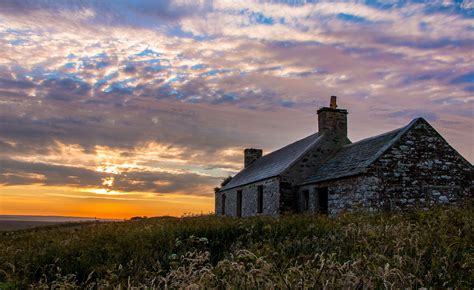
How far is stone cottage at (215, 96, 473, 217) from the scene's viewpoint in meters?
17.2

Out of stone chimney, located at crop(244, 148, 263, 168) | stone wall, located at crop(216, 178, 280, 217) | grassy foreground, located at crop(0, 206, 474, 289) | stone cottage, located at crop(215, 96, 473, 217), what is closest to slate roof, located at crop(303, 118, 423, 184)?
stone cottage, located at crop(215, 96, 473, 217)

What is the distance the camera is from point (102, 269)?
816 cm

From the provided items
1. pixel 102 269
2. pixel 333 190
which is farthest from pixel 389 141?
pixel 102 269

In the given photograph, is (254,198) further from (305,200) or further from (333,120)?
(333,120)

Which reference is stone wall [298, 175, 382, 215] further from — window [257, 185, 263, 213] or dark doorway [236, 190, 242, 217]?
dark doorway [236, 190, 242, 217]

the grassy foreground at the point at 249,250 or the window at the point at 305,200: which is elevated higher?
the window at the point at 305,200

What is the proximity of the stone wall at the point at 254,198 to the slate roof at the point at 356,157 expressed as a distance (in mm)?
1836

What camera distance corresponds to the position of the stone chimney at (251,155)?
3706 cm

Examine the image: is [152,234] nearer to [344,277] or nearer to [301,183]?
[344,277]

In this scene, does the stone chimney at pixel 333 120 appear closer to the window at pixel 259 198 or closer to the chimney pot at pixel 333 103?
the chimney pot at pixel 333 103

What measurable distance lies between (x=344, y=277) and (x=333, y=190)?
14.7 meters

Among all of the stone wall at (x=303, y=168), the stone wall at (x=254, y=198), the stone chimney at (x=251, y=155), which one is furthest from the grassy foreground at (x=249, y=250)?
the stone chimney at (x=251, y=155)

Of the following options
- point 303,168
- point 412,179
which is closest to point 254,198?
point 303,168

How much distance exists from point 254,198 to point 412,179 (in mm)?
10281
